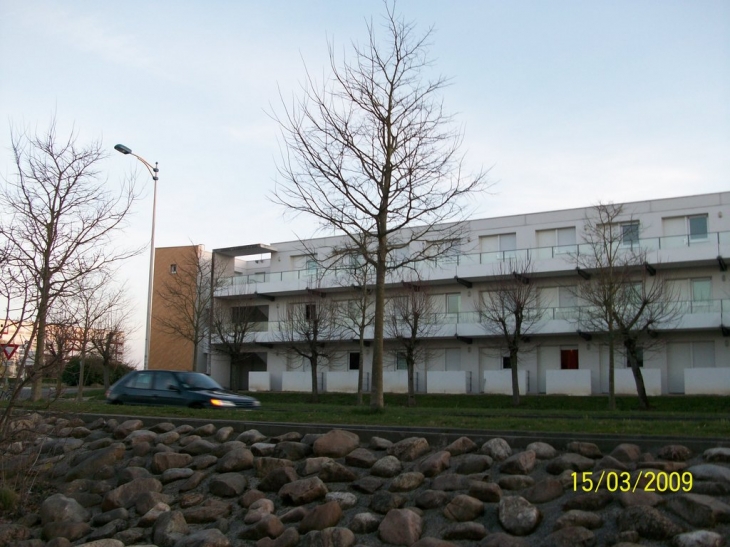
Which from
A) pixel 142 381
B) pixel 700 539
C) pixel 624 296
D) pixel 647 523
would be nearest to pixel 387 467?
pixel 647 523

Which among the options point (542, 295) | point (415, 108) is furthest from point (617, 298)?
point (415, 108)

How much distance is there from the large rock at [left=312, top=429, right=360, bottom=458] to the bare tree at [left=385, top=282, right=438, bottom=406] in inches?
1019

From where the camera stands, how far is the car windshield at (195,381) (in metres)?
19.4

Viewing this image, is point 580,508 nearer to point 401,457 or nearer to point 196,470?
point 401,457

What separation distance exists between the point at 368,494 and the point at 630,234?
100 feet

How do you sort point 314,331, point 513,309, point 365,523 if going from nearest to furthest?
point 365,523 < point 513,309 < point 314,331

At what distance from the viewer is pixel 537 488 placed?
25.1 feet

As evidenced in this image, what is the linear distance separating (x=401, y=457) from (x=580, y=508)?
9.14 ft

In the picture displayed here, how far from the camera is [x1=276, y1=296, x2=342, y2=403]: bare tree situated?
40.6 meters

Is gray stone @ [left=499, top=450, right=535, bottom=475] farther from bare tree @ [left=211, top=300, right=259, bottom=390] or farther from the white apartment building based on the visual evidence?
bare tree @ [left=211, top=300, right=259, bottom=390]

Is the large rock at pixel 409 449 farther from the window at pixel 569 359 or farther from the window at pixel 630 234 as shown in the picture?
the window at pixel 569 359

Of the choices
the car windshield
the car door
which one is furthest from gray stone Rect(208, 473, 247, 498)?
the car windshield

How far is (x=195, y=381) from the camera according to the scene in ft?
64.5

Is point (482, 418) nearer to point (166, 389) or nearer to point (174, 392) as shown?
point (174, 392)
